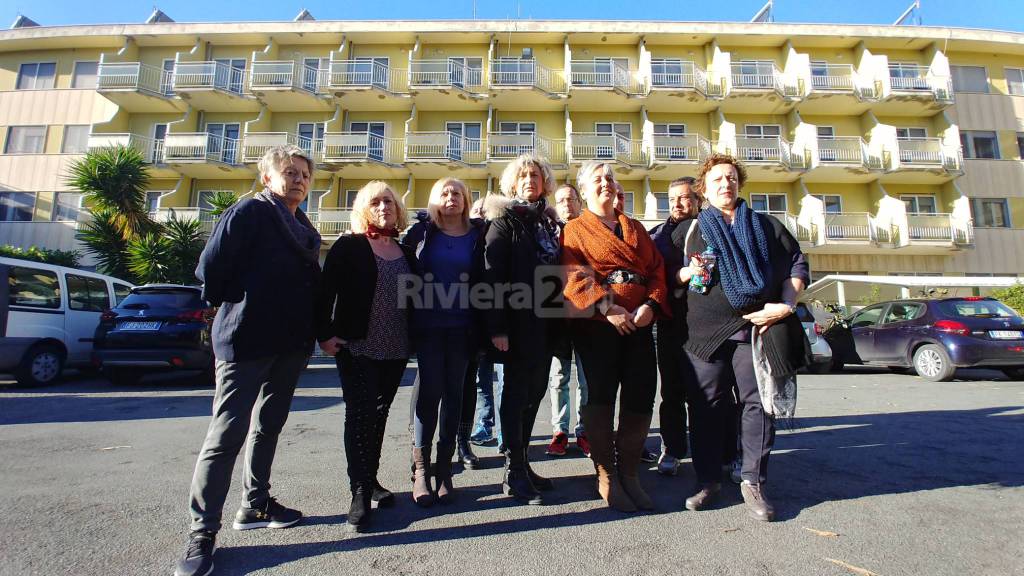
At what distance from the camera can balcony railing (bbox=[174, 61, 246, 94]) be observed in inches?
787

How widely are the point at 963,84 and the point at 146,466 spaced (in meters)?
31.1

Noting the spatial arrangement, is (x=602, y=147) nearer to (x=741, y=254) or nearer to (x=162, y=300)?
(x=162, y=300)

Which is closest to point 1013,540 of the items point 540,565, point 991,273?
point 540,565

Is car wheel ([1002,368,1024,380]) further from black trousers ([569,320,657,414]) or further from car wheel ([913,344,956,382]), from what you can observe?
black trousers ([569,320,657,414])

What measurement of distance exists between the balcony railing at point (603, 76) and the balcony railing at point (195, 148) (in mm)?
14609

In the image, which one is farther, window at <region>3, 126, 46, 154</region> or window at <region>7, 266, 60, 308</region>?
window at <region>3, 126, 46, 154</region>

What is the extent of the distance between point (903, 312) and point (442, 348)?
32.4 feet

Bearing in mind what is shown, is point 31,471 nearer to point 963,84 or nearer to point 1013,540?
point 1013,540

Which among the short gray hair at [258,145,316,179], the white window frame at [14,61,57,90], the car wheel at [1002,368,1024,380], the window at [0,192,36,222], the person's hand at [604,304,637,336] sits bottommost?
the car wheel at [1002,368,1024,380]

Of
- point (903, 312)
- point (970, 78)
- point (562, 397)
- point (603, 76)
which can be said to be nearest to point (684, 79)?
point (603, 76)

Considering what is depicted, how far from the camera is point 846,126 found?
69.5ft

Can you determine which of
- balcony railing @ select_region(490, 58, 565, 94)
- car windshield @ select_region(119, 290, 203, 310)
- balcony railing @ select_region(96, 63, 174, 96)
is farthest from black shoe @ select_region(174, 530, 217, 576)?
balcony railing @ select_region(96, 63, 174, 96)

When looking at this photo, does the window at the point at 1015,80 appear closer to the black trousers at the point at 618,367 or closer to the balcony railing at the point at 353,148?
the balcony railing at the point at 353,148

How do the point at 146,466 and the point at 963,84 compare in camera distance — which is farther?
the point at 963,84
